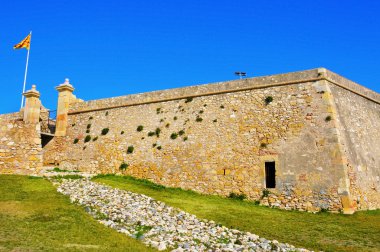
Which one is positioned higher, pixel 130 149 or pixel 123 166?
pixel 130 149

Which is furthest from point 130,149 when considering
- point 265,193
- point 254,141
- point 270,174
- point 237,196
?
point 265,193

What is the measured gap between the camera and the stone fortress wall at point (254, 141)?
1627 centimetres

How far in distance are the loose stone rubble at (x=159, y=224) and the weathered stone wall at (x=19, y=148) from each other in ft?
11.9

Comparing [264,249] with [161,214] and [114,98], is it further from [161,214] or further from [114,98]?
[114,98]

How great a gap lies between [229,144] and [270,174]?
104 inches

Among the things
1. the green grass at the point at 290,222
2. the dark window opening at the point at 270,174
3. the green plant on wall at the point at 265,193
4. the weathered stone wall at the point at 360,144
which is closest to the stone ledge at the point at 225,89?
the weathered stone wall at the point at 360,144

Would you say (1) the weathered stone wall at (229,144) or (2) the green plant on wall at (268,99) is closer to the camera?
(1) the weathered stone wall at (229,144)

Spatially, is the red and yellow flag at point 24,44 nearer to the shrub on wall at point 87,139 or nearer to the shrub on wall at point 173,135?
the shrub on wall at point 87,139

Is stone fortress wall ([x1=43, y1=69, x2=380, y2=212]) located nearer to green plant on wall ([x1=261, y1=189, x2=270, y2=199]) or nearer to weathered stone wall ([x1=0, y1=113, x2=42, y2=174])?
green plant on wall ([x1=261, y1=189, x2=270, y2=199])

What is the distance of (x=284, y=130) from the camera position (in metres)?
17.4

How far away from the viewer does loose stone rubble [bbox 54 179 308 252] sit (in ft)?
29.9

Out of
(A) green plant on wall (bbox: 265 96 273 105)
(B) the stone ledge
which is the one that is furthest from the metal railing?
(A) green plant on wall (bbox: 265 96 273 105)

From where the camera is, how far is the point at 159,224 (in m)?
10.8

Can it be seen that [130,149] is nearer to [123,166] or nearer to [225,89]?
[123,166]
